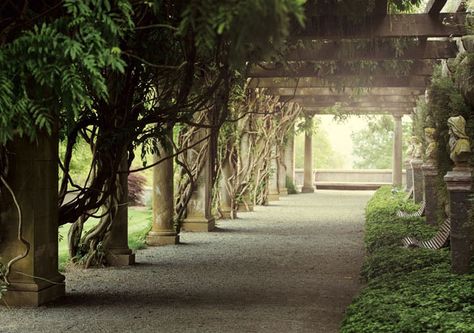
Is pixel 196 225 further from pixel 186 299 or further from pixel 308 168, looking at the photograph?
pixel 308 168

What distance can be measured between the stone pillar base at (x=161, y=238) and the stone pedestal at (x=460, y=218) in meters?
5.68

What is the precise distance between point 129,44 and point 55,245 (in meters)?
2.11

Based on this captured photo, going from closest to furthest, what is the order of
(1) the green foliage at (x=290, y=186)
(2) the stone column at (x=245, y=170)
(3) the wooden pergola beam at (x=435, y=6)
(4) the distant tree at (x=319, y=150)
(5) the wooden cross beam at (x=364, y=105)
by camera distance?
(3) the wooden pergola beam at (x=435, y=6) → (2) the stone column at (x=245, y=170) → (5) the wooden cross beam at (x=364, y=105) → (1) the green foliage at (x=290, y=186) → (4) the distant tree at (x=319, y=150)

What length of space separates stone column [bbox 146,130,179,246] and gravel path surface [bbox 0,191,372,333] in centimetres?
35

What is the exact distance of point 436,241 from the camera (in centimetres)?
893

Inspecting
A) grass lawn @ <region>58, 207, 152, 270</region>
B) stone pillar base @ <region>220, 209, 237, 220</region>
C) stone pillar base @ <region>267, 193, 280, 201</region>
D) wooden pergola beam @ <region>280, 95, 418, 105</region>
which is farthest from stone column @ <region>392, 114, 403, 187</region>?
stone pillar base @ <region>220, 209, 237, 220</region>

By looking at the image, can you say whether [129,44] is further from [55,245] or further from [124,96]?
[55,245]

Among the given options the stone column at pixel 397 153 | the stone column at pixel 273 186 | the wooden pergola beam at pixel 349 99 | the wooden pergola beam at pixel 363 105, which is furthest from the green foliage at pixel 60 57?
the stone column at pixel 397 153

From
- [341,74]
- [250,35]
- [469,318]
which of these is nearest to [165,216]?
[341,74]

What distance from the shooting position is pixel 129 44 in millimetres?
6117

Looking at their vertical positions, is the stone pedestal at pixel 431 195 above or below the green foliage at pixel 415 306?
above

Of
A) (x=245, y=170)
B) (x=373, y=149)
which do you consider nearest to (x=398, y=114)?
Result: (x=245, y=170)

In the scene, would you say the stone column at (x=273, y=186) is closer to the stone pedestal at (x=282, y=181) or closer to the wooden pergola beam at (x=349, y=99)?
the stone pedestal at (x=282, y=181)

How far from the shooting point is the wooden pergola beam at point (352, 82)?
14.9m
